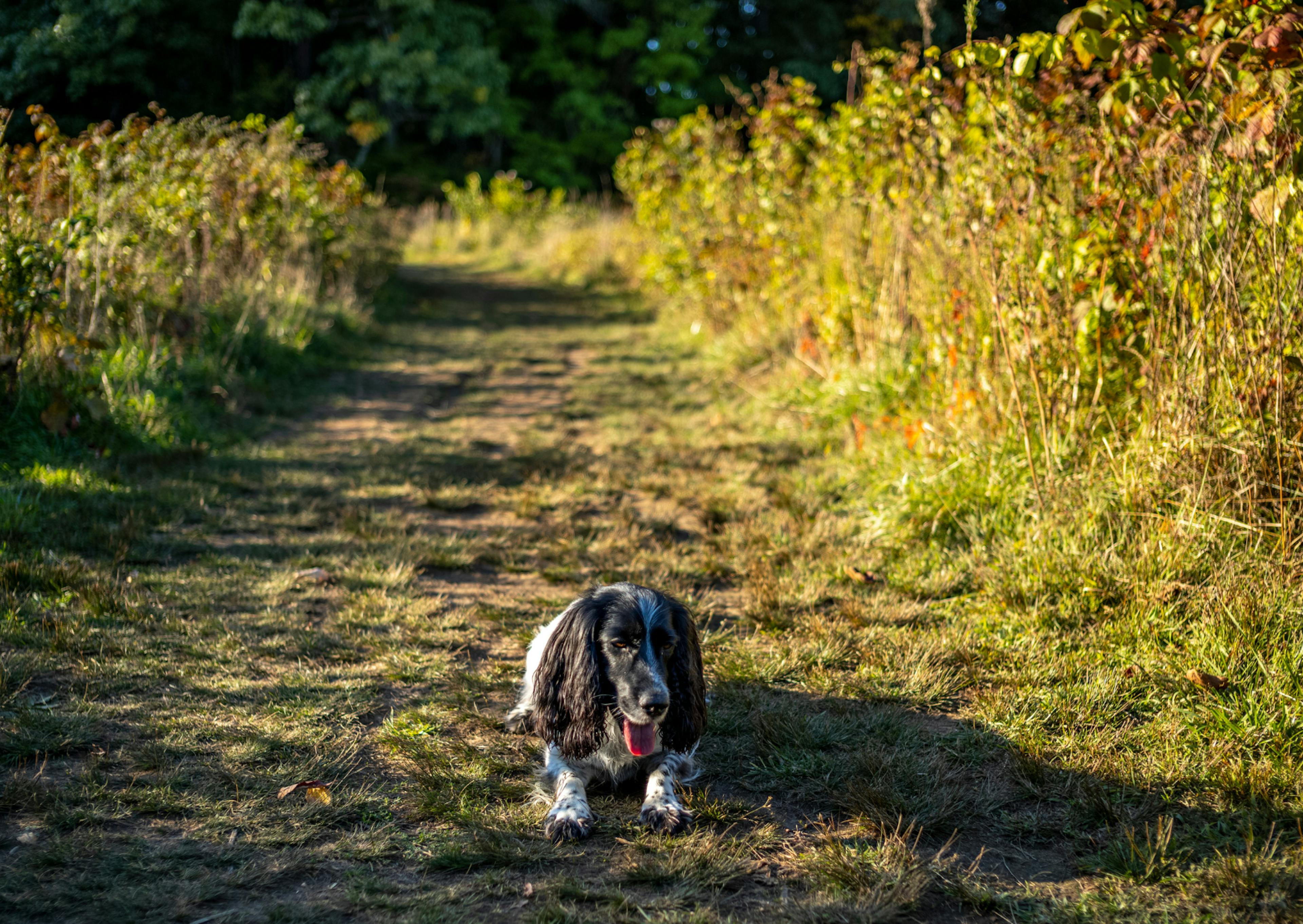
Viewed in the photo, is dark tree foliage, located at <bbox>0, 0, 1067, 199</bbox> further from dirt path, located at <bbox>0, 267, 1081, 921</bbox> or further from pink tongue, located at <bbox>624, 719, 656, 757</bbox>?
pink tongue, located at <bbox>624, 719, 656, 757</bbox>

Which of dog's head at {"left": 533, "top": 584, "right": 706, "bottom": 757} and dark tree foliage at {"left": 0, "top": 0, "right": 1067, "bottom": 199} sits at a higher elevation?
dark tree foliage at {"left": 0, "top": 0, "right": 1067, "bottom": 199}

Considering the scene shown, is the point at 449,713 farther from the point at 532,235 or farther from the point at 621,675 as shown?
the point at 532,235

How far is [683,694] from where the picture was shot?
2.84 meters

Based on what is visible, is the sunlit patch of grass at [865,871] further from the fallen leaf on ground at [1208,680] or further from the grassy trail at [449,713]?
the fallen leaf on ground at [1208,680]

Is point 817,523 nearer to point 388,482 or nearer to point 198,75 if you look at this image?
point 388,482

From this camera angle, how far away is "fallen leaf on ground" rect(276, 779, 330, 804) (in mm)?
2684

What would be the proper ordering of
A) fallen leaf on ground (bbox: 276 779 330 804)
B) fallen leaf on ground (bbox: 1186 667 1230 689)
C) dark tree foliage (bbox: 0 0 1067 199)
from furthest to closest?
dark tree foliage (bbox: 0 0 1067 199)
fallen leaf on ground (bbox: 1186 667 1230 689)
fallen leaf on ground (bbox: 276 779 330 804)

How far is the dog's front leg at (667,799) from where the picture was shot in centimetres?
263

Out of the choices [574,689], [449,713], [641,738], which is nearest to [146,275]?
[449,713]

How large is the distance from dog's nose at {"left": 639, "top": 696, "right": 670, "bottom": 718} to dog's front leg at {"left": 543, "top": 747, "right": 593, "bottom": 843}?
0.35 m

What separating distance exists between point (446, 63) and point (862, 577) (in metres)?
25.2

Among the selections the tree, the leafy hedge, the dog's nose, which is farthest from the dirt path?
the tree

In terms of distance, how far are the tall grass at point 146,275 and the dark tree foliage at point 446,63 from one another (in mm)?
1804

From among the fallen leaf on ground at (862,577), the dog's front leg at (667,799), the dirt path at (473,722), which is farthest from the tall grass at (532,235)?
the dog's front leg at (667,799)
